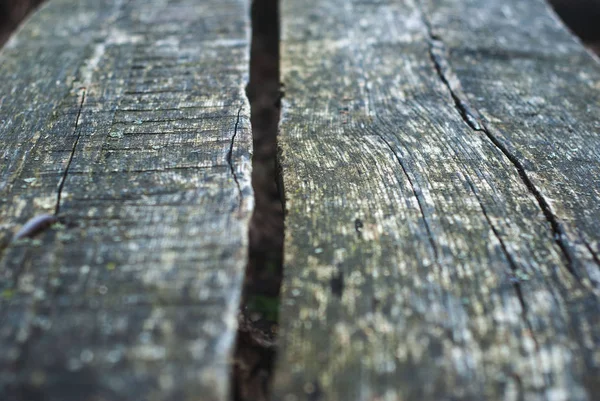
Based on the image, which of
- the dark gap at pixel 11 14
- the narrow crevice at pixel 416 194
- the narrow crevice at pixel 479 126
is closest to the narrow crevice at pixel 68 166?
the narrow crevice at pixel 416 194

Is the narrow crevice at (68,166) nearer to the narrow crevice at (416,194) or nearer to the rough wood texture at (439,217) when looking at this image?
the rough wood texture at (439,217)

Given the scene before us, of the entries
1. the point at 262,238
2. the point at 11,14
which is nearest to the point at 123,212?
the point at 262,238

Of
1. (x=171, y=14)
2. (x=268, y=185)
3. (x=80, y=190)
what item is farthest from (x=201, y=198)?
(x=268, y=185)

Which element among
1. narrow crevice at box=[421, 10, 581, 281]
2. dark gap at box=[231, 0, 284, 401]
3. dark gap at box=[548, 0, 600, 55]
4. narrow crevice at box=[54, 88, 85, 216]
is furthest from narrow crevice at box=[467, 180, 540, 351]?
dark gap at box=[548, 0, 600, 55]

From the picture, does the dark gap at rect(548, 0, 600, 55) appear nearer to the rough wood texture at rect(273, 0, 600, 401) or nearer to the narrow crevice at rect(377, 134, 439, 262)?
the rough wood texture at rect(273, 0, 600, 401)

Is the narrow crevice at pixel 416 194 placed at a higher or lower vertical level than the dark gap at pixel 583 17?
higher

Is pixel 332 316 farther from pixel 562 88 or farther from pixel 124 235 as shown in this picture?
pixel 562 88

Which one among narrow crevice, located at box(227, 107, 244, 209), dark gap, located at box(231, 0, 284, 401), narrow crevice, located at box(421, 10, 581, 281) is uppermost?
narrow crevice, located at box(227, 107, 244, 209)
